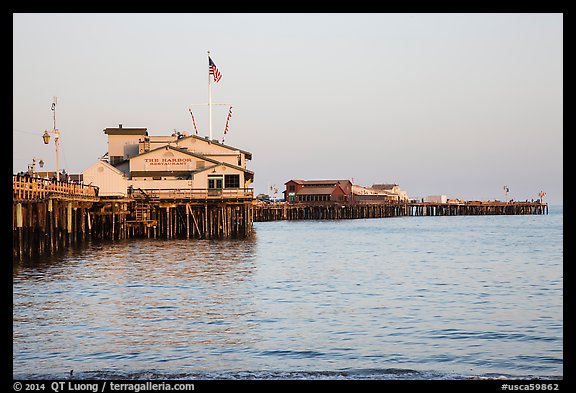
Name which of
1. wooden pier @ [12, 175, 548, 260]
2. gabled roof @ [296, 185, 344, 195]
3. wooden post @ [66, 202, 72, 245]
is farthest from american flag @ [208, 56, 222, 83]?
gabled roof @ [296, 185, 344, 195]

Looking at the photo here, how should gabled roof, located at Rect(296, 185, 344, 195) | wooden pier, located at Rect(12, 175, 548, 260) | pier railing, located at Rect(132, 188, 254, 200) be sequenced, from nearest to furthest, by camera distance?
wooden pier, located at Rect(12, 175, 548, 260), pier railing, located at Rect(132, 188, 254, 200), gabled roof, located at Rect(296, 185, 344, 195)

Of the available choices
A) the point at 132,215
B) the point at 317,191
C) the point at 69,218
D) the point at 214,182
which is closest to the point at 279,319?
the point at 69,218

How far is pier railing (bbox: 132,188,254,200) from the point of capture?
56.8m

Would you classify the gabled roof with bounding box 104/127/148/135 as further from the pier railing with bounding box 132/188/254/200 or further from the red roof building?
the red roof building

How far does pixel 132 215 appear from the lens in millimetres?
56250

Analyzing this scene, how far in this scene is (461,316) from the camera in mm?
22219

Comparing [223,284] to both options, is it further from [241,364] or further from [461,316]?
[241,364]

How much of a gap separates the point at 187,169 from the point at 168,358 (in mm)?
47000

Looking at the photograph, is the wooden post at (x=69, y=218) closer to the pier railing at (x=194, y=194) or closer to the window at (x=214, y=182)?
the pier railing at (x=194, y=194)

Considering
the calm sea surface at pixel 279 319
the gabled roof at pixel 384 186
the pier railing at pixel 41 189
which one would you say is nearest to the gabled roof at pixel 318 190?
the gabled roof at pixel 384 186

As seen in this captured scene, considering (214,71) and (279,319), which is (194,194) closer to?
(214,71)

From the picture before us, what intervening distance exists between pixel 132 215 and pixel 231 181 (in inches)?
361

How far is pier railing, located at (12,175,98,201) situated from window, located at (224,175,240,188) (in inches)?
548

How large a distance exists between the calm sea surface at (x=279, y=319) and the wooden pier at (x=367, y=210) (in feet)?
294
